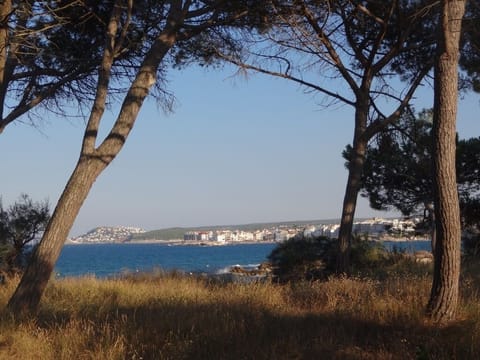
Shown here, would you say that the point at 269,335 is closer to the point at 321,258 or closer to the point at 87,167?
the point at 87,167

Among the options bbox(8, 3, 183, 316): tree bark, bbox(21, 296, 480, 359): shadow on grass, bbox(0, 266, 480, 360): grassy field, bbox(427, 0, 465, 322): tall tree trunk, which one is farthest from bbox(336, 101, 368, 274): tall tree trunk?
bbox(427, 0, 465, 322): tall tree trunk

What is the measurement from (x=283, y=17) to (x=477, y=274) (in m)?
5.22

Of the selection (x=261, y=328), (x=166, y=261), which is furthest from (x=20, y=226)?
(x=166, y=261)

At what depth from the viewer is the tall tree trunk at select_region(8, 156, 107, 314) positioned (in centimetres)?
751

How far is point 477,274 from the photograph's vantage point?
10.1m

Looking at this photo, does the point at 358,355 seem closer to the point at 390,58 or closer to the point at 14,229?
the point at 390,58

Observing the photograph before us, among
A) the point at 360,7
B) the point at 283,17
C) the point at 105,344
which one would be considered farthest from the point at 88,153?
the point at 360,7

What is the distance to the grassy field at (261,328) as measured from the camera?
17.5 ft

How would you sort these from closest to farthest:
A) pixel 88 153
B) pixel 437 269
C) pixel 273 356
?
1. pixel 273 356
2. pixel 437 269
3. pixel 88 153

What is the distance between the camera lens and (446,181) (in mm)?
6188

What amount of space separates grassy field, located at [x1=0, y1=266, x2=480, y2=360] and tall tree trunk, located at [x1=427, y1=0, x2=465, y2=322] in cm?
23

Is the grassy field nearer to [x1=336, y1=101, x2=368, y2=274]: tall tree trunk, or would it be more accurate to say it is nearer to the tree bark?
the tree bark

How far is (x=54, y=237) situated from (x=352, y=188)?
18.7 feet

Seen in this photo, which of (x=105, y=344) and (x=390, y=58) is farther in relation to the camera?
(x=390, y=58)
